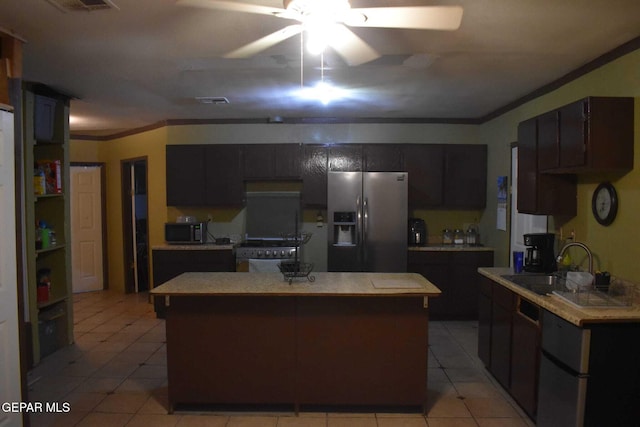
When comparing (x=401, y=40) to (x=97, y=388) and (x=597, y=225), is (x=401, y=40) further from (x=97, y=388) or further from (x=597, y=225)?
(x=97, y=388)

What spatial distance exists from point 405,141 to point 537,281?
2.66 m

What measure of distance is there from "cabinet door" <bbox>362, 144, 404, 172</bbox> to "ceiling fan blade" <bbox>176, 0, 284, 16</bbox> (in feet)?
9.80

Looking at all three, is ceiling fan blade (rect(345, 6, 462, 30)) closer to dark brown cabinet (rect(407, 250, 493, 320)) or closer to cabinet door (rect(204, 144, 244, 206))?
dark brown cabinet (rect(407, 250, 493, 320))

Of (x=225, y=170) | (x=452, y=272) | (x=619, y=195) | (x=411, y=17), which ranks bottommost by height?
(x=452, y=272)

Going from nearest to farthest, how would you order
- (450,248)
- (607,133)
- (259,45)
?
(607,133) < (259,45) < (450,248)

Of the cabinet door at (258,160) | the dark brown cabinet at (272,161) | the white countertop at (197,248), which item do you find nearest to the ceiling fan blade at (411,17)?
the dark brown cabinet at (272,161)

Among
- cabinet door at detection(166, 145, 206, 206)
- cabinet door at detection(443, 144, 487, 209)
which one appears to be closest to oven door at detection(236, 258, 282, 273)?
cabinet door at detection(166, 145, 206, 206)

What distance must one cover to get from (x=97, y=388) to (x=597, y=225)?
13.1 ft

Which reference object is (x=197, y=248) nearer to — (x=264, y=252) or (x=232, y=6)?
(x=264, y=252)

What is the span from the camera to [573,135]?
8.79ft

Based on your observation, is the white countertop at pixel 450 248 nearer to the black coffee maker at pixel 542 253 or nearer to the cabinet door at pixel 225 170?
the black coffee maker at pixel 542 253

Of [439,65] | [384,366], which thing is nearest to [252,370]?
[384,366]

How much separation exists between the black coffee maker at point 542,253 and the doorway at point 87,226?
587 centimetres

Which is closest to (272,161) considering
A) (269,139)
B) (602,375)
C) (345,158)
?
(269,139)
